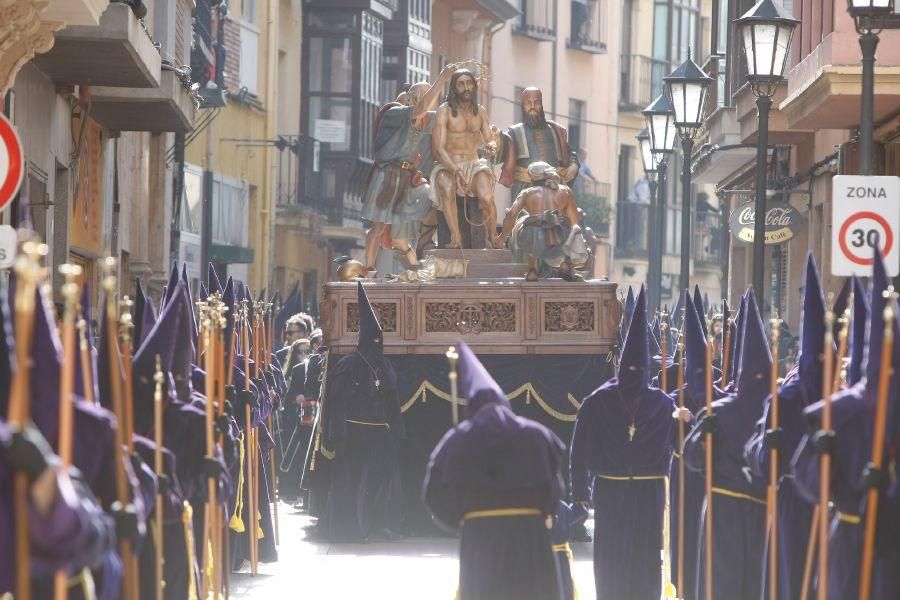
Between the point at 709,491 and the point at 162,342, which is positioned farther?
the point at 709,491

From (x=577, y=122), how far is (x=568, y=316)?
44609mm

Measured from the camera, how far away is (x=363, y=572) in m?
16.9

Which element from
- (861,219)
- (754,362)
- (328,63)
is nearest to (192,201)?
(328,63)

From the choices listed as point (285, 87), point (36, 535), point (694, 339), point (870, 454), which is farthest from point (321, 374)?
point (285, 87)

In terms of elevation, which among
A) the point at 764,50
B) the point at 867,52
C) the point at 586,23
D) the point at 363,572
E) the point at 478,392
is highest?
the point at 586,23

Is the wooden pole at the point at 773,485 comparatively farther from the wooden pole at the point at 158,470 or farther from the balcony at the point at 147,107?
the balcony at the point at 147,107

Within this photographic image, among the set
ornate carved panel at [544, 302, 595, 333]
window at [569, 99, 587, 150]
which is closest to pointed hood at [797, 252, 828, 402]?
ornate carved panel at [544, 302, 595, 333]

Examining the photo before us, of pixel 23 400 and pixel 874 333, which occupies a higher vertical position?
pixel 874 333

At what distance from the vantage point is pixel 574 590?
43.7ft

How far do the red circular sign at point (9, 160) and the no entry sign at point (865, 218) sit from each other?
581 centimetres

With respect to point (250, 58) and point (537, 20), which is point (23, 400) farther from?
point (537, 20)

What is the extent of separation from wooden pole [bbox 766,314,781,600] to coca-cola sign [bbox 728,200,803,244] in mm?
14417

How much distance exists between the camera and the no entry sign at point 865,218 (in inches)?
590

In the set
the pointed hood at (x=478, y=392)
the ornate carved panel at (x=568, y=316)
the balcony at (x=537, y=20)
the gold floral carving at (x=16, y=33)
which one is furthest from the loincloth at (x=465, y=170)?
the balcony at (x=537, y=20)
